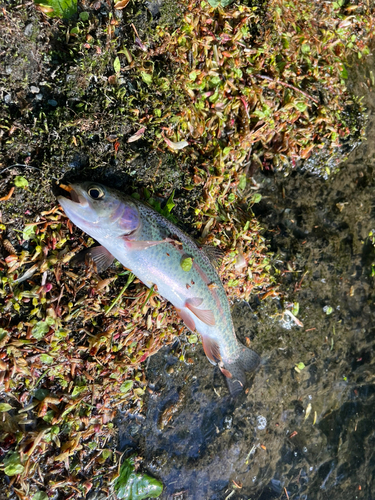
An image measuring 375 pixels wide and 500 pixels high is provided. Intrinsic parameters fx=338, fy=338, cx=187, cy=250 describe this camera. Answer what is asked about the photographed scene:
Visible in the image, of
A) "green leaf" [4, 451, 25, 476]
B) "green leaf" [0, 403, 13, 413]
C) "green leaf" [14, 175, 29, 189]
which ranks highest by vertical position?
"green leaf" [14, 175, 29, 189]

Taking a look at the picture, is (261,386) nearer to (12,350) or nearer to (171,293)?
(171,293)

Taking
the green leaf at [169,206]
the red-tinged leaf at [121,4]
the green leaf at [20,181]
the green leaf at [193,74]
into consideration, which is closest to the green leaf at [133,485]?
the green leaf at [169,206]

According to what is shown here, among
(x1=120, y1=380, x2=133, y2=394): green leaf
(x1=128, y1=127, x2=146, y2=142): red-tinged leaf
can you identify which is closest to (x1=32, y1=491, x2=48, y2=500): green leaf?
(x1=120, y1=380, x2=133, y2=394): green leaf

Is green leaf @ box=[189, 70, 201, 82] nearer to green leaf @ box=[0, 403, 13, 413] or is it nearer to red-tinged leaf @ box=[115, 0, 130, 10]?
red-tinged leaf @ box=[115, 0, 130, 10]

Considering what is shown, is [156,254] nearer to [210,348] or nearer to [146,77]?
[210,348]

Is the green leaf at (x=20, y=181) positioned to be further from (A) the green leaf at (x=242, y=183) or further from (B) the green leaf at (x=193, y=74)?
(A) the green leaf at (x=242, y=183)

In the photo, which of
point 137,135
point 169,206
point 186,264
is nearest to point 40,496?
point 186,264
